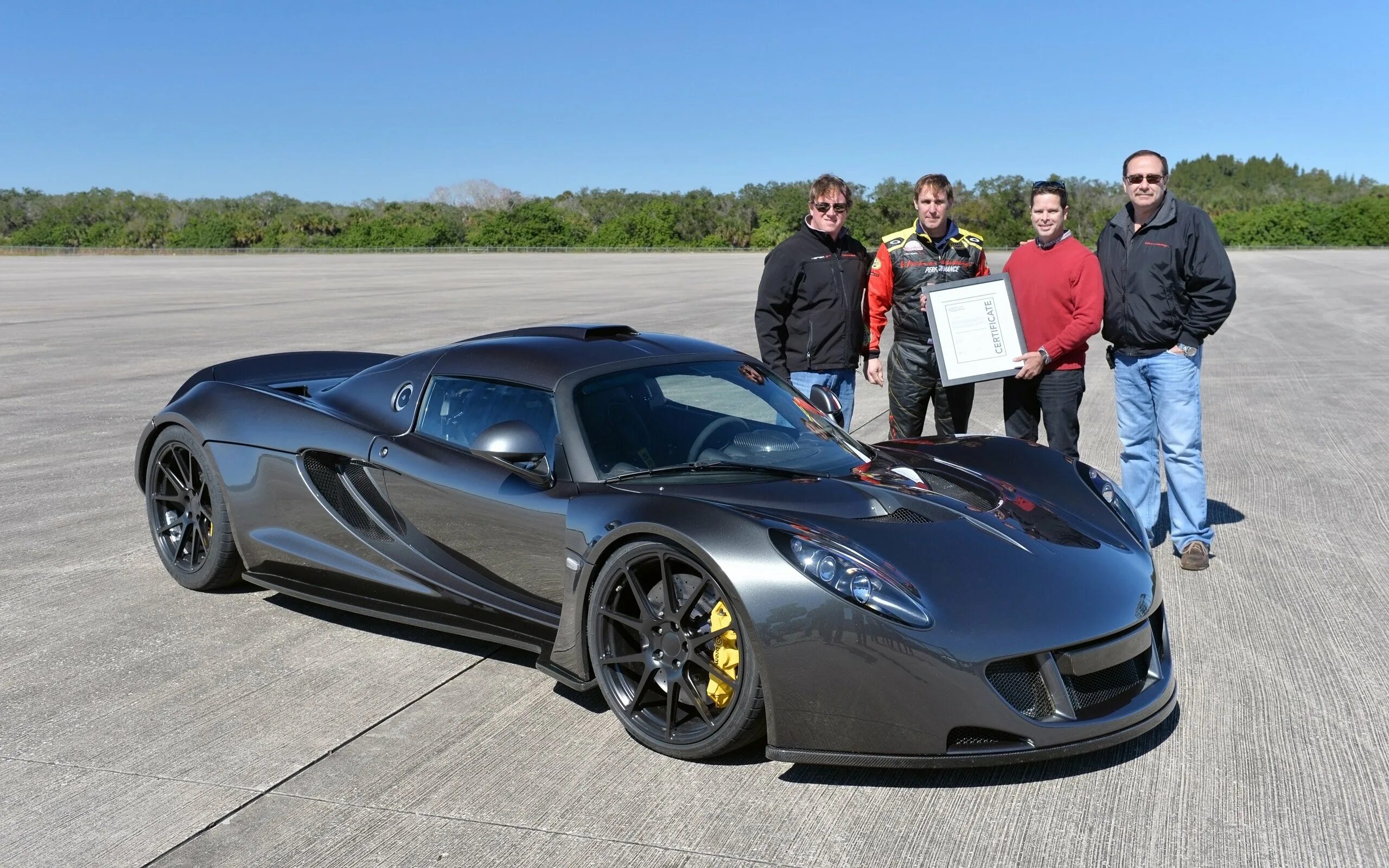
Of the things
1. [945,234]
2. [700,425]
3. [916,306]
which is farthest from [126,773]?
[945,234]

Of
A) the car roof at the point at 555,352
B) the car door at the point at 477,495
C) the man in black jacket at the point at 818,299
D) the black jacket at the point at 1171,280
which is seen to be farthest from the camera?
the man in black jacket at the point at 818,299

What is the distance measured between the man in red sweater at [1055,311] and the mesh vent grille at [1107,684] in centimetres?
239

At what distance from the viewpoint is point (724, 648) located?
3.67 metres

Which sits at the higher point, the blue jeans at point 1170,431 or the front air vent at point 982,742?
the blue jeans at point 1170,431

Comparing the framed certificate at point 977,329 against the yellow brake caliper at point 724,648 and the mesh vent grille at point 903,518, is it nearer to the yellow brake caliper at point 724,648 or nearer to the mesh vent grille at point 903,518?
the mesh vent grille at point 903,518

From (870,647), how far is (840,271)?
3577 millimetres

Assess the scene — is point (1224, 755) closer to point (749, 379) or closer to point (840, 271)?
point (749, 379)

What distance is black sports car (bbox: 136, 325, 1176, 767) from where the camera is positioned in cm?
Result: 340

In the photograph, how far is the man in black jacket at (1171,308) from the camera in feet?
19.0

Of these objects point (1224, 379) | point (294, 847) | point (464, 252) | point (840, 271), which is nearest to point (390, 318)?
point (1224, 379)

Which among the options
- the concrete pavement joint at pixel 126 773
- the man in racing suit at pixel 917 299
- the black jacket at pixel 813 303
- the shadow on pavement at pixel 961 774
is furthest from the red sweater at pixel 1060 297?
the concrete pavement joint at pixel 126 773

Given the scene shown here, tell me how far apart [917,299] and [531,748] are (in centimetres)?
366

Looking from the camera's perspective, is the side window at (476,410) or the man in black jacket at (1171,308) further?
the man in black jacket at (1171,308)

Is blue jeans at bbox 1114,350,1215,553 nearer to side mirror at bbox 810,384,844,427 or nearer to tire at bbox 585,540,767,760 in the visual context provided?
side mirror at bbox 810,384,844,427
